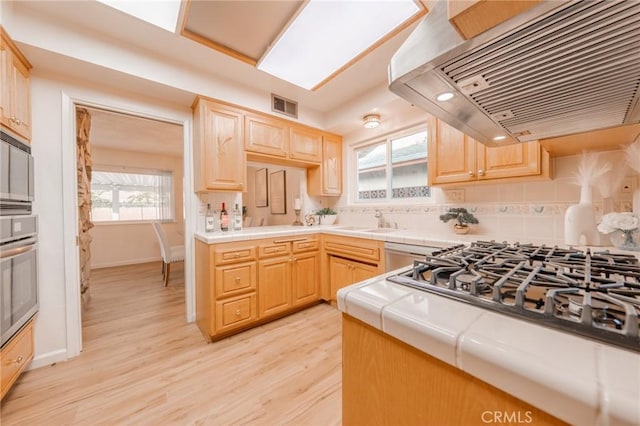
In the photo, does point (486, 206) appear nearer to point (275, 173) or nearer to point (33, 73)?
point (275, 173)

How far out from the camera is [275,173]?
13.4 ft

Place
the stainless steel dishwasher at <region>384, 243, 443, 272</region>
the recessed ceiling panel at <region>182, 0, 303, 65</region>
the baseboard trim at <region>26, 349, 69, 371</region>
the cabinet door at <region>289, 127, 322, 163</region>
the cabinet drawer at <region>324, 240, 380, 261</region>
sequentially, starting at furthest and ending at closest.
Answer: the cabinet door at <region>289, 127, 322, 163</region> → the cabinet drawer at <region>324, 240, 380, 261</region> → the stainless steel dishwasher at <region>384, 243, 443, 272</region> → the baseboard trim at <region>26, 349, 69, 371</region> → the recessed ceiling panel at <region>182, 0, 303, 65</region>

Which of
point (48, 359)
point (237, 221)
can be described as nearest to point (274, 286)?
point (237, 221)

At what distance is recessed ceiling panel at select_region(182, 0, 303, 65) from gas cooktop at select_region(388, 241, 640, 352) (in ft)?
5.70

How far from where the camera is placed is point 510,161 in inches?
66.9

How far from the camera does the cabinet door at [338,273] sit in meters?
2.47

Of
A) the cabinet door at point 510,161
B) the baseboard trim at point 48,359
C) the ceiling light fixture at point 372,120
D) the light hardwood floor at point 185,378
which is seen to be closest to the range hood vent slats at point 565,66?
the cabinet door at point 510,161

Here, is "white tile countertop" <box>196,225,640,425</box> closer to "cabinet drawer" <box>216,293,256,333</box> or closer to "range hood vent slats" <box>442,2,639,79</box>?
"range hood vent slats" <box>442,2,639,79</box>

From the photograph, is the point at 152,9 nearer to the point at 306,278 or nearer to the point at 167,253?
the point at 306,278

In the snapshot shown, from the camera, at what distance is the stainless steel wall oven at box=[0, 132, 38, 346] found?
1.35m

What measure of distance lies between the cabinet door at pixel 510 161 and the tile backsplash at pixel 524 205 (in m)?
0.32

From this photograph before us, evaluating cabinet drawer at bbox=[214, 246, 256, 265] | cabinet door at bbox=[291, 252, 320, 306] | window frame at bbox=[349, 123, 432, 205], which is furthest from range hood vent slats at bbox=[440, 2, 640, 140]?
cabinet door at bbox=[291, 252, 320, 306]

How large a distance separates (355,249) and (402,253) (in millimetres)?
495

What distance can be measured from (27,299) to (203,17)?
7.21ft
